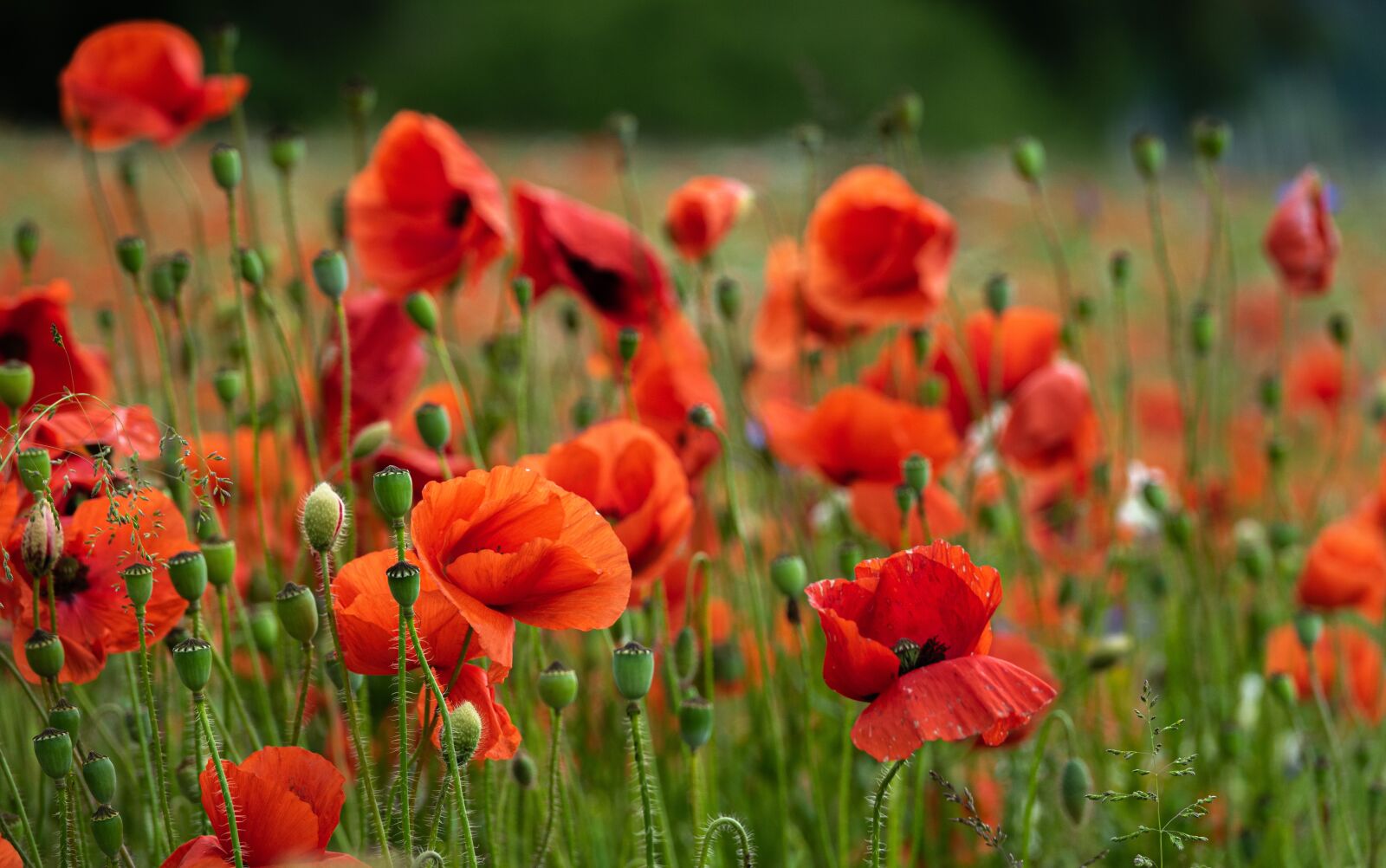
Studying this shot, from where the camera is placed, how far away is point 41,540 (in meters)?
0.62

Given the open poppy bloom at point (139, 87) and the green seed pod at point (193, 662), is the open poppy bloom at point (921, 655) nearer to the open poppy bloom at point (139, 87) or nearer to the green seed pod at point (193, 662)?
the green seed pod at point (193, 662)

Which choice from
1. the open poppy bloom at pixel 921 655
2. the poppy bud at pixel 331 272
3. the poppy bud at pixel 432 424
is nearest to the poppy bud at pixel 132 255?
the poppy bud at pixel 331 272

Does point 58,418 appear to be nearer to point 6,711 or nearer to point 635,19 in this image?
point 6,711

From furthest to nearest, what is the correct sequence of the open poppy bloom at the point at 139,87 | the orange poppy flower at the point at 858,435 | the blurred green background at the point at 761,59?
the blurred green background at the point at 761,59, the open poppy bloom at the point at 139,87, the orange poppy flower at the point at 858,435

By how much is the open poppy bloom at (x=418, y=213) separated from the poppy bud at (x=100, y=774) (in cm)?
50

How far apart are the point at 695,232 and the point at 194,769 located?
2.06 ft

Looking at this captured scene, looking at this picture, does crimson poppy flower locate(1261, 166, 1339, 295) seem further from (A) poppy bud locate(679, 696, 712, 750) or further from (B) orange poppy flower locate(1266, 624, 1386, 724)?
(A) poppy bud locate(679, 696, 712, 750)

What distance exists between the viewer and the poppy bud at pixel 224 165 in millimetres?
889

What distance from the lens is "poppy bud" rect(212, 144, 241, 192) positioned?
889mm

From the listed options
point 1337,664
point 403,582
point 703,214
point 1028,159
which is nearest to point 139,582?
point 403,582

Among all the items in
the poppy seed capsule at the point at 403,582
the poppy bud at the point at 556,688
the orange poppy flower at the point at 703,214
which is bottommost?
the poppy bud at the point at 556,688

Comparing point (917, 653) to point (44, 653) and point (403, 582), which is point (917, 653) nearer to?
point (403, 582)

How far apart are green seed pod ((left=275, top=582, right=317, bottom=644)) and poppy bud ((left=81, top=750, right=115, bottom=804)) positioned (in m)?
0.10

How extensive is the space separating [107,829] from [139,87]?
759 millimetres
